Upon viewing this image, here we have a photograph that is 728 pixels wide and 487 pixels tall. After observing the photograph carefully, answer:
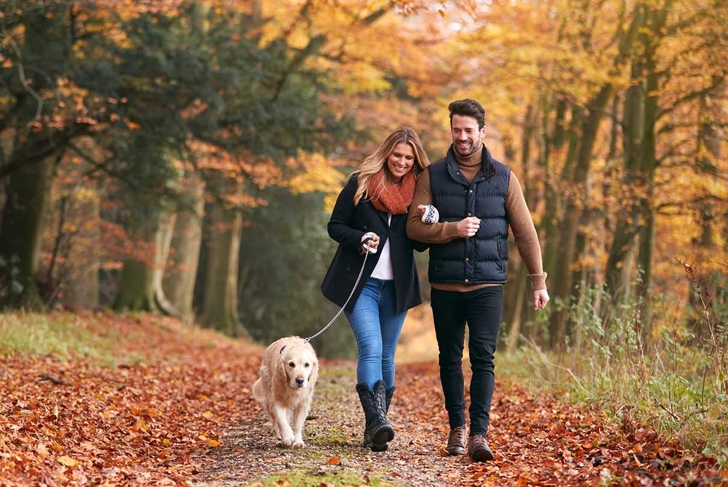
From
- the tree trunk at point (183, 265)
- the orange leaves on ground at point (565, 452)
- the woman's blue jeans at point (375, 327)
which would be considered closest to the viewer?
the orange leaves on ground at point (565, 452)

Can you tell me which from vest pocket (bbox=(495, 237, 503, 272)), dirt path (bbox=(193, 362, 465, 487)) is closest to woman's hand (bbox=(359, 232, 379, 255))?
vest pocket (bbox=(495, 237, 503, 272))

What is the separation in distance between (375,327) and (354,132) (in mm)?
11325

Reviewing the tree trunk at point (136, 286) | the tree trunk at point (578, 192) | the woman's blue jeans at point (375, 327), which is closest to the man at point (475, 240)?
the woman's blue jeans at point (375, 327)

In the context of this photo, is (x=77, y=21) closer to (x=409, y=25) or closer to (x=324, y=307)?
(x=409, y=25)

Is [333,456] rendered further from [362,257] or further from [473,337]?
[362,257]

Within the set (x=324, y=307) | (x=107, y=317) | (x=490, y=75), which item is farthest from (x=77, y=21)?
(x=324, y=307)

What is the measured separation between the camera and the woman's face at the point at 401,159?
20.1 feet

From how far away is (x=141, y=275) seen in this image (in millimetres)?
20203

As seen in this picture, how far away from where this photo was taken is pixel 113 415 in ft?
24.3

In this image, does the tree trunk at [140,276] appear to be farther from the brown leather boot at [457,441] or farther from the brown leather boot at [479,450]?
the brown leather boot at [479,450]

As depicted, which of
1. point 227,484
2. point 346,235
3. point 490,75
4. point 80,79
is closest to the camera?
point 227,484

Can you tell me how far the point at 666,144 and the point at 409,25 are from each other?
308 inches

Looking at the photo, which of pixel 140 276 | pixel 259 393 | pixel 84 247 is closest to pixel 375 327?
pixel 259 393

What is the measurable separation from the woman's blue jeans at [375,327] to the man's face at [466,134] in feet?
3.57
